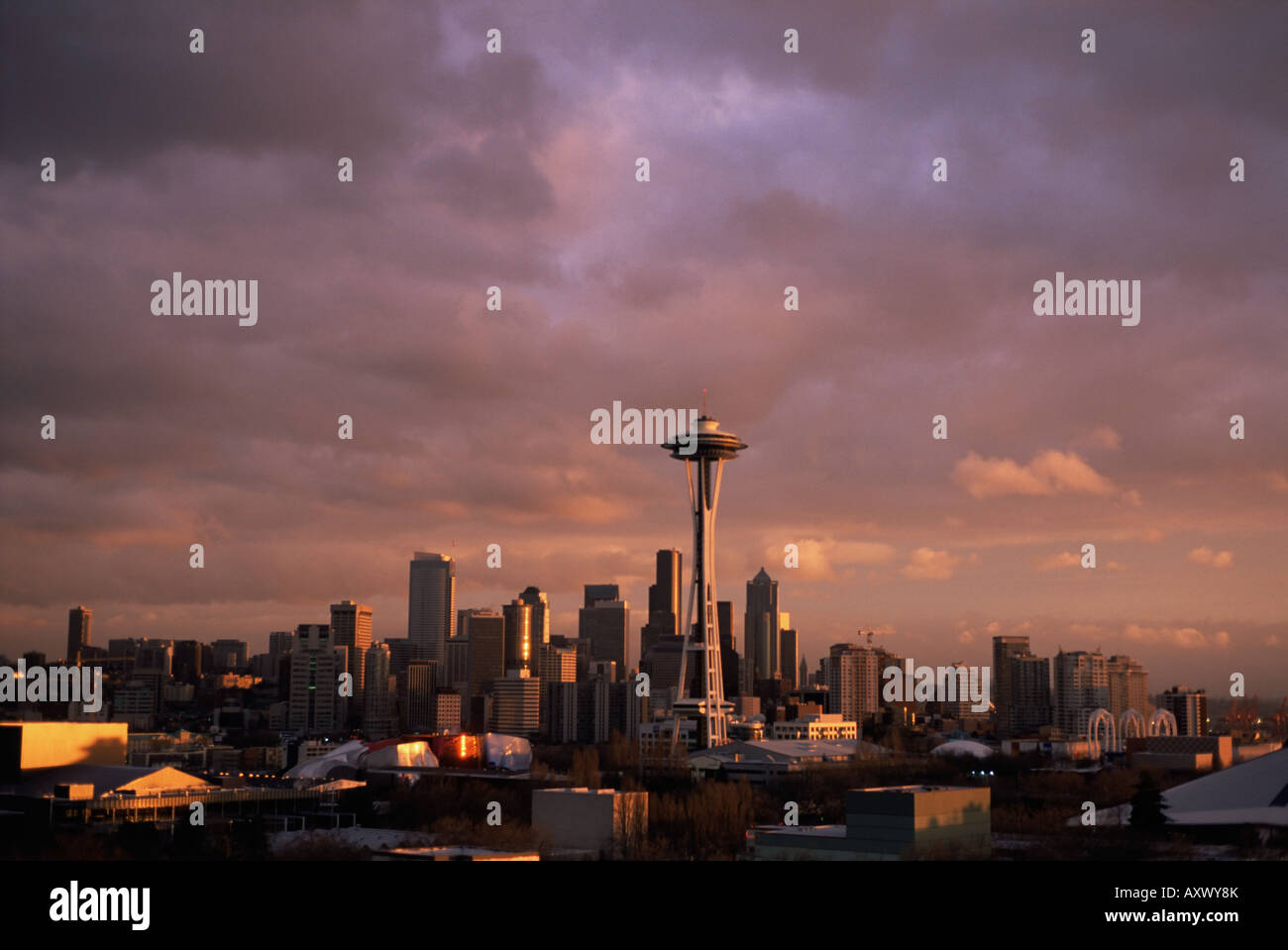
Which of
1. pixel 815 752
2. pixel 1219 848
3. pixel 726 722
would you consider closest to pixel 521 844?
pixel 1219 848

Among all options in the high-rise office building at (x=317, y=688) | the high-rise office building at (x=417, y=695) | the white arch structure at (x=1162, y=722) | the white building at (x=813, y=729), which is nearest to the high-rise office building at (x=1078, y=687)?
the white arch structure at (x=1162, y=722)

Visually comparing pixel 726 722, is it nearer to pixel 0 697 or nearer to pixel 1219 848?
pixel 0 697

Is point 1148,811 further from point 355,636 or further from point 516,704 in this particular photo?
point 355,636

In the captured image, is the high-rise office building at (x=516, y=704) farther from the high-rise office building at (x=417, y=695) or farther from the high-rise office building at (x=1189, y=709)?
the high-rise office building at (x=1189, y=709)

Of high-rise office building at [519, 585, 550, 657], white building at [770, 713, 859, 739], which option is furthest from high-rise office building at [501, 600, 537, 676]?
white building at [770, 713, 859, 739]

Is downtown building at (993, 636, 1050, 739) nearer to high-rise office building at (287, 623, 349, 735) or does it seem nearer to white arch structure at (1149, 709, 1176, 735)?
white arch structure at (1149, 709, 1176, 735)

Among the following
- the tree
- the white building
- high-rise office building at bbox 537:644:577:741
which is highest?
high-rise office building at bbox 537:644:577:741
